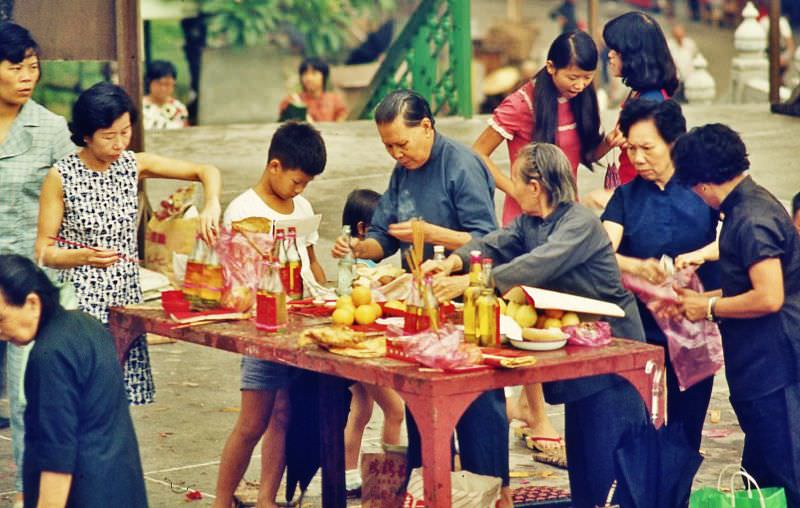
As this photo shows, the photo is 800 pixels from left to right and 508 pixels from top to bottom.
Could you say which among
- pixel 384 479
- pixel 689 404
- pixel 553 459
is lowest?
pixel 553 459

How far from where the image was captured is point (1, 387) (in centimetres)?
854

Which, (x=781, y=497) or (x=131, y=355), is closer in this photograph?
(x=781, y=497)

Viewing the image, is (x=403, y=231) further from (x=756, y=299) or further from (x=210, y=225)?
(x=756, y=299)

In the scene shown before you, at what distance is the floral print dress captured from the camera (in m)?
6.35

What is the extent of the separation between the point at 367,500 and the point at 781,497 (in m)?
1.61

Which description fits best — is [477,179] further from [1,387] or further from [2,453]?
[1,387]

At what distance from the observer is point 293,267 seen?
20.6ft

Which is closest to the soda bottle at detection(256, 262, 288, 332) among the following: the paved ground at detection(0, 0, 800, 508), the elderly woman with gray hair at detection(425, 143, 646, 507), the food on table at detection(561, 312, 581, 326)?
the elderly woman with gray hair at detection(425, 143, 646, 507)

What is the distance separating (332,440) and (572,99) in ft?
6.76

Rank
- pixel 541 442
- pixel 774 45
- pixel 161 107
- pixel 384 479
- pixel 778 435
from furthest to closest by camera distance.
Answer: pixel 774 45 < pixel 161 107 < pixel 541 442 < pixel 384 479 < pixel 778 435

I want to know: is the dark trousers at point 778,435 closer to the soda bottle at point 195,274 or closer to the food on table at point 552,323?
the food on table at point 552,323

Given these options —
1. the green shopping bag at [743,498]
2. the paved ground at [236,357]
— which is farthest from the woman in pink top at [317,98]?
the green shopping bag at [743,498]

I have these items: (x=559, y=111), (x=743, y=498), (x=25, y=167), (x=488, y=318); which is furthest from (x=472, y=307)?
(x=25, y=167)

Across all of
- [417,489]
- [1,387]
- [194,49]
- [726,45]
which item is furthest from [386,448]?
[726,45]
